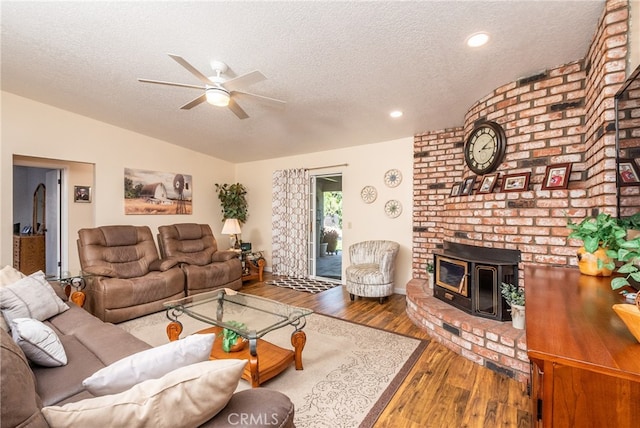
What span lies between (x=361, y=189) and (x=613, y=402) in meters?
4.15

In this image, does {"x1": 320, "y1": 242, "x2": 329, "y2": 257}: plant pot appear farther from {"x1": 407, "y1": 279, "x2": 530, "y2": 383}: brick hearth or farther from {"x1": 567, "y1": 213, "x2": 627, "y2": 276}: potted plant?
{"x1": 567, "y1": 213, "x2": 627, "y2": 276}: potted plant

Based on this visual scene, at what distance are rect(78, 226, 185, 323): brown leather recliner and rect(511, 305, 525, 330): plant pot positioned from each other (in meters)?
3.73

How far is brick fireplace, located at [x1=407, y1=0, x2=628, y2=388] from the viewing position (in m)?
1.75

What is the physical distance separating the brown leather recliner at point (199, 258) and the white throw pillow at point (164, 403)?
329cm

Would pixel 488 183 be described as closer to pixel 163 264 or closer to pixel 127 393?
Result: pixel 127 393

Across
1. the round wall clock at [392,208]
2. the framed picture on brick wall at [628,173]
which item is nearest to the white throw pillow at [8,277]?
the framed picture on brick wall at [628,173]

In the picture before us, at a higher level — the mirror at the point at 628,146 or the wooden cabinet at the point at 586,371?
the mirror at the point at 628,146

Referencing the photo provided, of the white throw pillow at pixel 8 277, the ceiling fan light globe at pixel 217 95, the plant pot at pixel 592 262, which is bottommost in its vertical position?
the white throw pillow at pixel 8 277

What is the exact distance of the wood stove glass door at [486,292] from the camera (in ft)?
7.94

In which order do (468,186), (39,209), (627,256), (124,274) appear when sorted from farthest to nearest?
1. (39,209)
2. (124,274)
3. (468,186)
4. (627,256)

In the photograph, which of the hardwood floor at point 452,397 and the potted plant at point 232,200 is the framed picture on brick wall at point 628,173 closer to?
the hardwood floor at point 452,397

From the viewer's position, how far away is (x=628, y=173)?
4.95ft

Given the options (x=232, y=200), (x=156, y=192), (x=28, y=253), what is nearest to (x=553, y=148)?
(x=232, y=200)

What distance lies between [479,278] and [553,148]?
1256 millimetres
